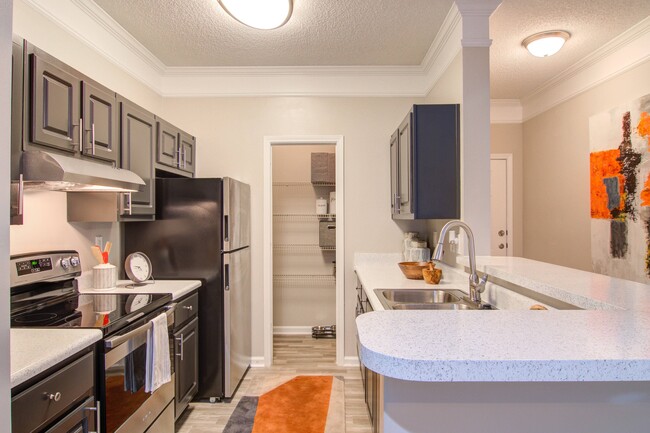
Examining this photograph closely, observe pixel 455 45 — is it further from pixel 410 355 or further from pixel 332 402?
pixel 332 402

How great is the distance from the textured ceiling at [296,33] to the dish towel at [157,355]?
1.96 meters

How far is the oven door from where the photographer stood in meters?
1.59

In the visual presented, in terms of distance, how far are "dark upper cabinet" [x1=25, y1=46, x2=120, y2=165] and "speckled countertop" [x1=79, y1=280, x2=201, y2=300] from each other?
0.79 m

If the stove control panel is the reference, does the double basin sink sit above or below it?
below

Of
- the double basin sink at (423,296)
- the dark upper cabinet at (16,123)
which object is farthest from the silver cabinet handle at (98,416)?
the double basin sink at (423,296)

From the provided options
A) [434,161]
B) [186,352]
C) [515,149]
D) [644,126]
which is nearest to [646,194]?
[644,126]

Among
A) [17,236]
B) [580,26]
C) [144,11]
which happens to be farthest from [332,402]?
[580,26]

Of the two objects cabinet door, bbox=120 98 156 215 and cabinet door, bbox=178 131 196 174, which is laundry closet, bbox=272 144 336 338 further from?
cabinet door, bbox=120 98 156 215

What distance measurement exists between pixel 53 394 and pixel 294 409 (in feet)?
5.62

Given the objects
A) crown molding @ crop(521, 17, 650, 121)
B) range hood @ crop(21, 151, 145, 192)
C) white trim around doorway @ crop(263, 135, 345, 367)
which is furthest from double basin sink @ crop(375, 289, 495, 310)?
crown molding @ crop(521, 17, 650, 121)

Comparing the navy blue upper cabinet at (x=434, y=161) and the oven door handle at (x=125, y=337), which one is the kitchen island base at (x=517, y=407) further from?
the navy blue upper cabinet at (x=434, y=161)

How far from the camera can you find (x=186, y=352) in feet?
8.20

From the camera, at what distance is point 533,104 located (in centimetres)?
421

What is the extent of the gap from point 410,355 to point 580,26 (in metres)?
3.09
